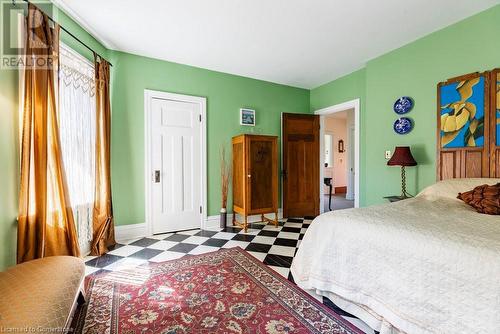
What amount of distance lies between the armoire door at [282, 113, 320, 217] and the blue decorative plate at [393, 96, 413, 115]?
157cm

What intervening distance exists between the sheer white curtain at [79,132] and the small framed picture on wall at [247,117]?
213 centimetres

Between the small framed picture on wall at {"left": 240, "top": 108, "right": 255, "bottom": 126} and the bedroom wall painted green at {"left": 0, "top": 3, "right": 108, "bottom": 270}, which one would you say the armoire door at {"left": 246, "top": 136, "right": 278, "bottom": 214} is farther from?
the bedroom wall painted green at {"left": 0, "top": 3, "right": 108, "bottom": 270}

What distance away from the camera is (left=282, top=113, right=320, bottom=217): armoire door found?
167 inches

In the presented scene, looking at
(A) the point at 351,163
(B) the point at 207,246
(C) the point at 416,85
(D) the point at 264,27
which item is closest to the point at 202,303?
(B) the point at 207,246

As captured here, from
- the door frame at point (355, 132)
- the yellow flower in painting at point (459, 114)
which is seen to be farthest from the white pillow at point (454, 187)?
the door frame at point (355, 132)

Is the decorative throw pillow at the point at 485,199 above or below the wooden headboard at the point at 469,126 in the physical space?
below

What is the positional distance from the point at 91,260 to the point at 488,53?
4688mm

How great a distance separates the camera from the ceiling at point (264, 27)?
218cm

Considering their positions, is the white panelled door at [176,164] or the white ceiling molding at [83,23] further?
the white panelled door at [176,164]

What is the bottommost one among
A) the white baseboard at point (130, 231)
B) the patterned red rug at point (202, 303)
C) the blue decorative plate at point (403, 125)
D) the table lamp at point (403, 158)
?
the patterned red rug at point (202, 303)

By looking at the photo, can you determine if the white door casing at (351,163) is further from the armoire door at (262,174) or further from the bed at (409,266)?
the bed at (409,266)

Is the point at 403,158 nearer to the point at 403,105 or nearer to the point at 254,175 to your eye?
the point at 403,105

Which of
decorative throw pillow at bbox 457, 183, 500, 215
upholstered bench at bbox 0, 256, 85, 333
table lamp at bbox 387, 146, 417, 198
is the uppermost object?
table lamp at bbox 387, 146, 417, 198

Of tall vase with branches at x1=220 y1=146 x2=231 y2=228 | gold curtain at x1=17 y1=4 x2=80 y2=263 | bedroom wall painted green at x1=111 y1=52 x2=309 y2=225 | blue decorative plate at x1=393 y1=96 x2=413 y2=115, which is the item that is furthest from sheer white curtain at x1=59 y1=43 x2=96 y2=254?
blue decorative plate at x1=393 y1=96 x2=413 y2=115
